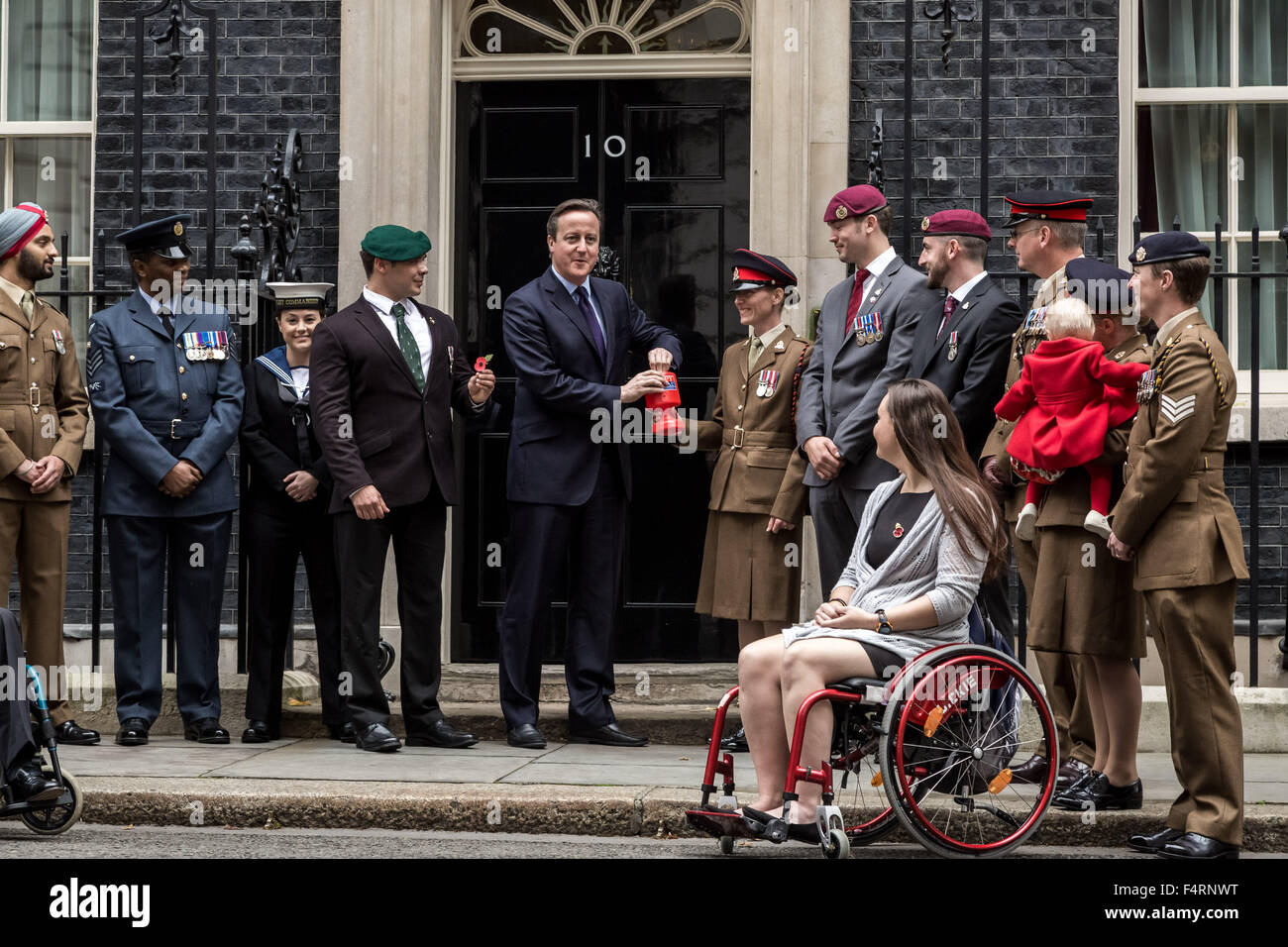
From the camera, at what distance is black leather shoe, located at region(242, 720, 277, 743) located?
7.83 m

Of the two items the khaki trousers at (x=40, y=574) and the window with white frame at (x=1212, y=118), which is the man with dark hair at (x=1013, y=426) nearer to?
the window with white frame at (x=1212, y=118)

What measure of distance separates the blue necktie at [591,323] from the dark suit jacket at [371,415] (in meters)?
0.72

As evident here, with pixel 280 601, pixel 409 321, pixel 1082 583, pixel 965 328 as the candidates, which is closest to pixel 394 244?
pixel 409 321

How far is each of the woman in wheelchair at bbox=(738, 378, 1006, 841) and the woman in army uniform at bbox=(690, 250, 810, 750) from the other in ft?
4.85

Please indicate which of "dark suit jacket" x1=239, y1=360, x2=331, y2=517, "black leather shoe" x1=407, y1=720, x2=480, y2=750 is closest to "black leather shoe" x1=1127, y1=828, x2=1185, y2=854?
"black leather shoe" x1=407, y1=720, x2=480, y2=750

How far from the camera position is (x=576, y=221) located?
7766mm

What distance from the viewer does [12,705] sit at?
5828 mm

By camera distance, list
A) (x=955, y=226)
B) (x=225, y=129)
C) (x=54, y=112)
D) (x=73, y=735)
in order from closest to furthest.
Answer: (x=955, y=226)
(x=73, y=735)
(x=225, y=129)
(x=54, y=112)

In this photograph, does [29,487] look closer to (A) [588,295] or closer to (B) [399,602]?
(B) [399,602]

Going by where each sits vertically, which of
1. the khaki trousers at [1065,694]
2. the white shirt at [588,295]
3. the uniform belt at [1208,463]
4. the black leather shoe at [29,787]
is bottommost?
the black leather shoe at [29,787]

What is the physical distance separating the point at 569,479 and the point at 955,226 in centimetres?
196

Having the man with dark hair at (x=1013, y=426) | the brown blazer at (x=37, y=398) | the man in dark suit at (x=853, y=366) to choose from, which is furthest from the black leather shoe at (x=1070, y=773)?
the brown blazer at (x=37, y=398)

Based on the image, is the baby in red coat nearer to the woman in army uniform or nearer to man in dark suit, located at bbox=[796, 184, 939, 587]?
man in dark suit, located at bbox=[796, 184, 939, 587]

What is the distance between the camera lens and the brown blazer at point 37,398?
7.61m
